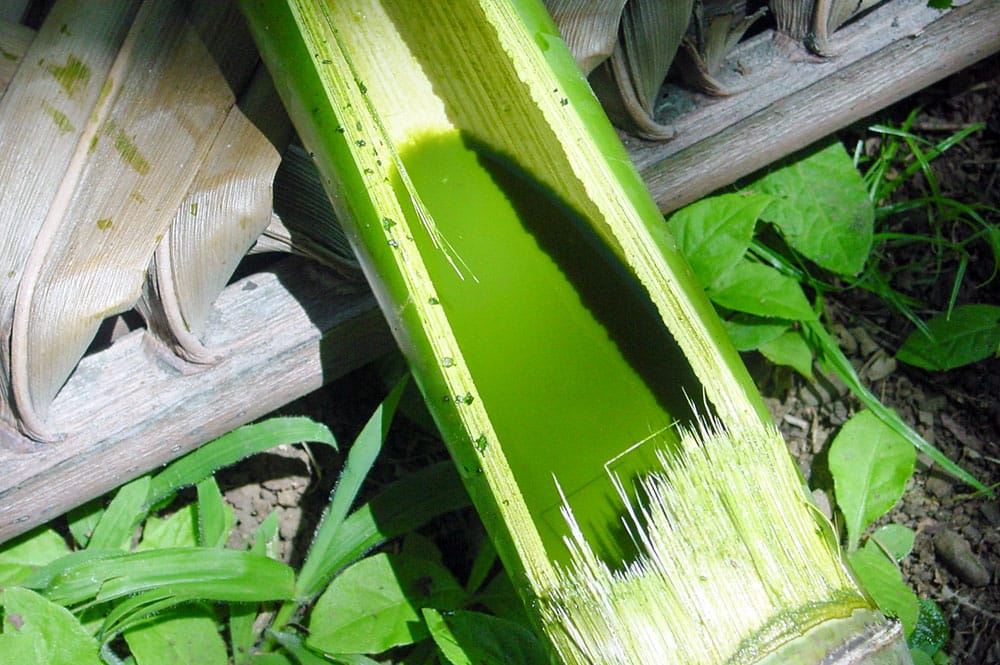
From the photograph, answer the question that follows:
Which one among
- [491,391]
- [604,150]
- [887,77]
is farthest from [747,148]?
[491,391]

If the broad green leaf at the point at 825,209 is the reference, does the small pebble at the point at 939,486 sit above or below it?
below

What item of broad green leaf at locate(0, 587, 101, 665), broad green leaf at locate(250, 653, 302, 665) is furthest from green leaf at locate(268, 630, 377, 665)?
broad green leaf at locate(0, 587, 101, 665)

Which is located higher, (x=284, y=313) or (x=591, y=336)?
(x=284, y=313)

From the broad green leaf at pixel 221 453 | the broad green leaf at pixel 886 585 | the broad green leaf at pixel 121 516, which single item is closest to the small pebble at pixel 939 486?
the broad green leaf at pixel 886 585

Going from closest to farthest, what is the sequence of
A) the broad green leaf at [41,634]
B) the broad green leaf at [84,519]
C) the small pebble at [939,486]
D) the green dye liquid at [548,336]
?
the green dye liquid at [548,336] < the broad green leaf at [41,634] < the broad green leaf at [84,519] < the small pebble at [939,486]

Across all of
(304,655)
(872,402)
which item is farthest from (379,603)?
(872,402)

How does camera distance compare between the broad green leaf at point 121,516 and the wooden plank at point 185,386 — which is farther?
the broad green leaf at point 121,516

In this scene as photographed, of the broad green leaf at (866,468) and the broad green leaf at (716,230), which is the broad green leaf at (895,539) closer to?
the broad green leaf at (866,468)

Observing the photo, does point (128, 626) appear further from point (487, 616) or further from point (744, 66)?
point (744, 66)
